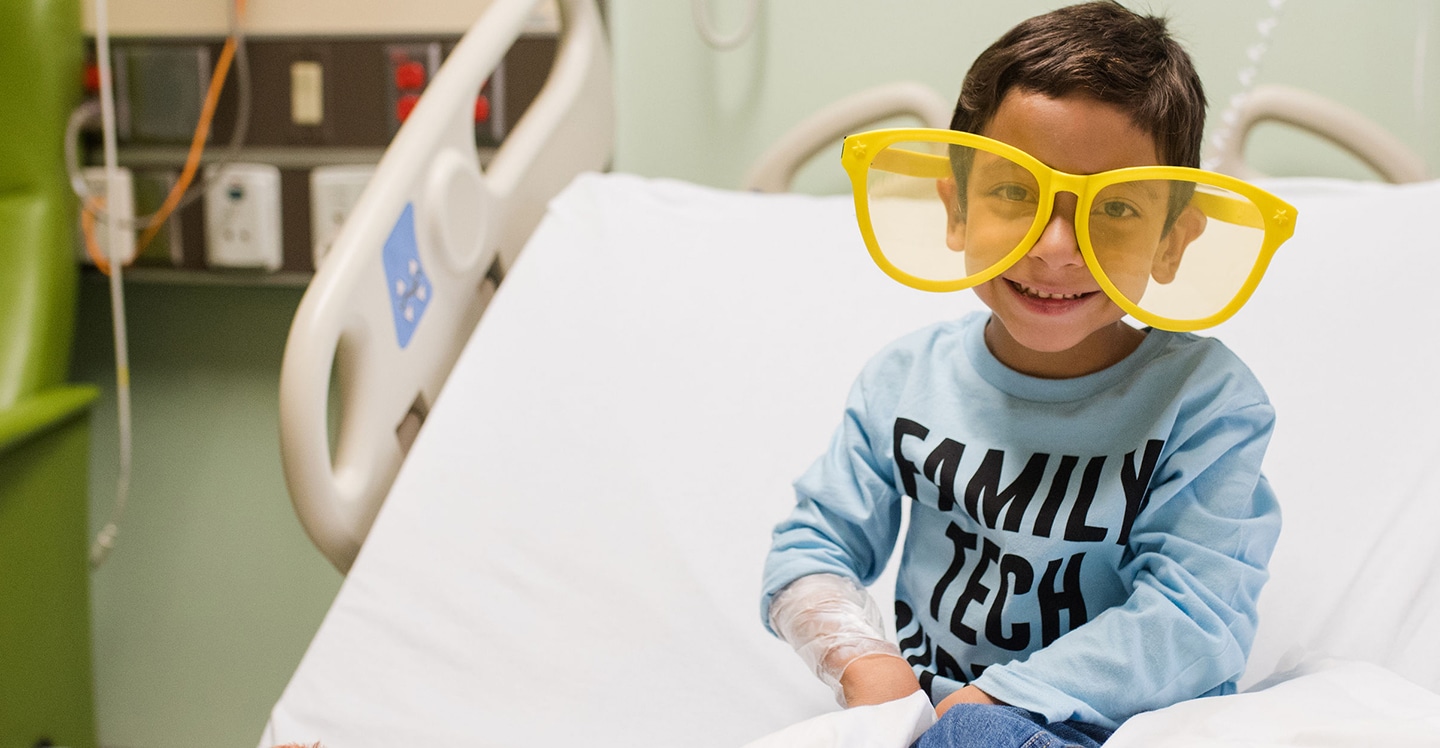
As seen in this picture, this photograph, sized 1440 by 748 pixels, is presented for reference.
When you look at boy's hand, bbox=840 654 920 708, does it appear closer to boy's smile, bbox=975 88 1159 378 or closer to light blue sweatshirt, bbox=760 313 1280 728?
light blue sweatshirt, bbox=760 313 1280 728

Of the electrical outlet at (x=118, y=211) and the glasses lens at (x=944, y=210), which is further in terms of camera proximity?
the electrical outlet at (x=118, y=211)

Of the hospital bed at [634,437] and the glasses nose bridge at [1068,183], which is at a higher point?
the glasses nose bridge at [1068,183]

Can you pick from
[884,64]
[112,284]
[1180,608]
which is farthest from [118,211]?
[1180,608]

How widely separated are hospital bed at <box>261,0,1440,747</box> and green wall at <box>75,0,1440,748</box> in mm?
353

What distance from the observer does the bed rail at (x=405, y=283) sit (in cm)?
105

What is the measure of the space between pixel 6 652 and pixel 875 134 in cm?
151

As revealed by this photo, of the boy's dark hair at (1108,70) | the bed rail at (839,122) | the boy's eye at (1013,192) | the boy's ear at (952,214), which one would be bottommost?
the bed rail at (839,122)

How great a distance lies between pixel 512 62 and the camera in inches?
67.4

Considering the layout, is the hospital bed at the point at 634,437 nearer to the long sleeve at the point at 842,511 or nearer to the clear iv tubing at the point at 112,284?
the long sleeve at the point at 842,511

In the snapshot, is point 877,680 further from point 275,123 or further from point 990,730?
point 275,123

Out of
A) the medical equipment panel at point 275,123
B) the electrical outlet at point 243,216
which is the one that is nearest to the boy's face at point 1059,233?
the medical equipment panel at point 275,123

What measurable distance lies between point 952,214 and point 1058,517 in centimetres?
21

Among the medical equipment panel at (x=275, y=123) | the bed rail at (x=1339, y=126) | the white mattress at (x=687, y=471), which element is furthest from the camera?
the medical equipment panel at (x=275, y=123)

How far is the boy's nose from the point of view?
0.67 m
